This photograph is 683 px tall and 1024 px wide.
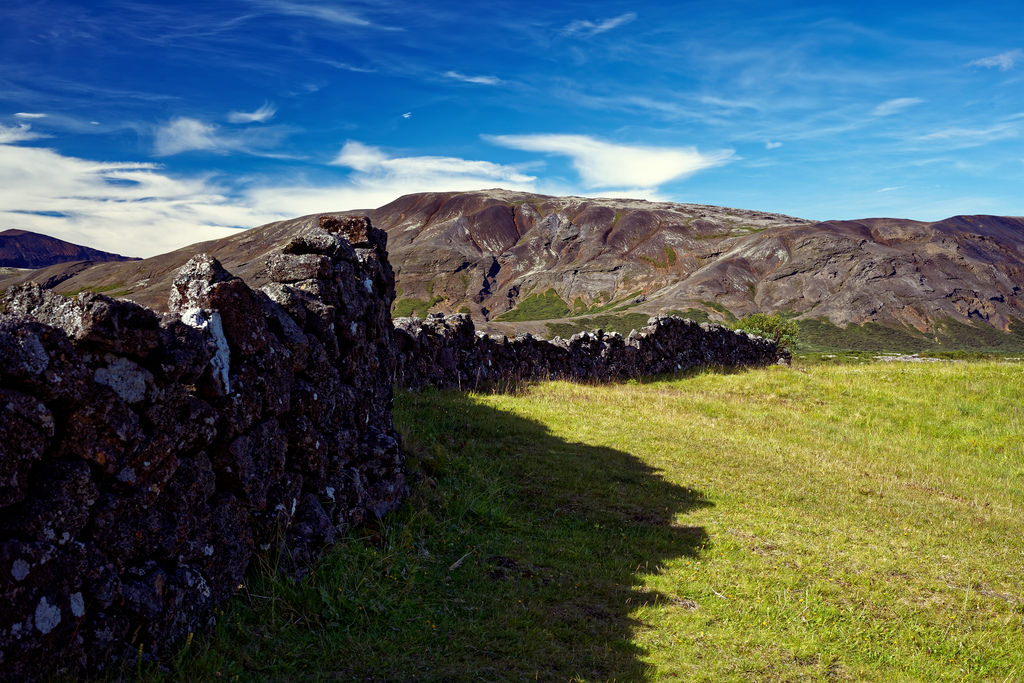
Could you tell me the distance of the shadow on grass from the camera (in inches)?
211

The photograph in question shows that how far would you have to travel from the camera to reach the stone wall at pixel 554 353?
1667 cm

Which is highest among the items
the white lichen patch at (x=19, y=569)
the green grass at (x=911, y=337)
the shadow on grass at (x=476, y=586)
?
the white lichen patch at (x=19, y=569)

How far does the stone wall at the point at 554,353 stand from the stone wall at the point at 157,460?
8007 mm

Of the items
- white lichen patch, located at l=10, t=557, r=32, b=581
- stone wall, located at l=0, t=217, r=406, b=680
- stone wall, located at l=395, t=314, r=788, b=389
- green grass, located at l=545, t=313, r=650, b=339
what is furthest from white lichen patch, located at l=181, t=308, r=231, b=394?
green grass, located at l=545, t=313, r=650, b=339

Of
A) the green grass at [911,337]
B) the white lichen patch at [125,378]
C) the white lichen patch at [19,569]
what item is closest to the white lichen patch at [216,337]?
the white lichen patch at [125,378]

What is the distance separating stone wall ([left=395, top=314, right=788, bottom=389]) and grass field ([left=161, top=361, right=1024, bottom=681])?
1.60 metres

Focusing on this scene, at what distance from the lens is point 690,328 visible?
2902 cm

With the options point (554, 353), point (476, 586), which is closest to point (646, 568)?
point (476, 586)

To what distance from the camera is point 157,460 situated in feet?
16.3

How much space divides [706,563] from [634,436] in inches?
254

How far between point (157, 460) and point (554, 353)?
17961 millimetres

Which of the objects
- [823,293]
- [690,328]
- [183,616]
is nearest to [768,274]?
[823,293]

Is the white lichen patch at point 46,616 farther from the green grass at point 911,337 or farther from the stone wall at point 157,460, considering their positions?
the green grass at point 911,337

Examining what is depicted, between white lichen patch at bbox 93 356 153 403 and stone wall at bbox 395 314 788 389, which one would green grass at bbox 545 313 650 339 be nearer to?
stone wall at bbox 395 314 788 389
